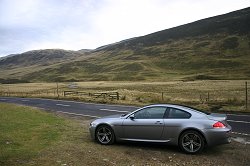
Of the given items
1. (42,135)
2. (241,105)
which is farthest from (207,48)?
(42,135)

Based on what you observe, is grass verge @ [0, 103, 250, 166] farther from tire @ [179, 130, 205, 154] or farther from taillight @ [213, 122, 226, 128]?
taillight @ [213, 122, 226, 128]

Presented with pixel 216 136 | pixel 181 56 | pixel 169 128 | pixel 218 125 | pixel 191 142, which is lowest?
pixel 191 142

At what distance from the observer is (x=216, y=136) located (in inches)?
369

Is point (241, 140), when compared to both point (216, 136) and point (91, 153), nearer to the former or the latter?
point (216, 136)

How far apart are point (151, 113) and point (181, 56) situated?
416ft

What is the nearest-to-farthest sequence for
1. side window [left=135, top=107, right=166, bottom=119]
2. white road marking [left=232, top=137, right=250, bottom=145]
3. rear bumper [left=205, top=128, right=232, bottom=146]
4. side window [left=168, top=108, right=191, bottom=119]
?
rear bumper [left=205, top=128, right=232, bottom=146] → side window [left=168, top=108, right=191, bottom=119] → side window [left=135, top=107, right=166, bottom=119] → white road marking [left=232, top=137, right=250, bottom=145]

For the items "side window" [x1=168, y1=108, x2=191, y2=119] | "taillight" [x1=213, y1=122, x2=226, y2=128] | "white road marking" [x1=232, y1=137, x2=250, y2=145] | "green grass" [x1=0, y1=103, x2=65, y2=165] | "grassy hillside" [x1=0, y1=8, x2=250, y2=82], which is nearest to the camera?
"green grass" [x1=0, y1=103, x2=65, y2=165]

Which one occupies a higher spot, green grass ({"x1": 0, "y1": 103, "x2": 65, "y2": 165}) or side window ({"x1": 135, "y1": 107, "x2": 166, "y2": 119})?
side window ({"x1": 135, "y1": 107, "x2": 166, "y2": 119})

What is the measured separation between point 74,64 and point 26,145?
15888cm

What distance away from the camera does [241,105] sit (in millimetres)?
23188

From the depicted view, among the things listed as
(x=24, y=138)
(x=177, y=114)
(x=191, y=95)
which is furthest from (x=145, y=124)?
(x=191, y=95)

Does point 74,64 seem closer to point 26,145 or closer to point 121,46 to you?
point 121,46

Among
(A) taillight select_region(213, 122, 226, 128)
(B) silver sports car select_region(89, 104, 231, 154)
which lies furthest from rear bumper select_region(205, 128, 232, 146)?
(A) taillight select_region(213, 122, 226, 128)

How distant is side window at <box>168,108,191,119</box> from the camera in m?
9.96
